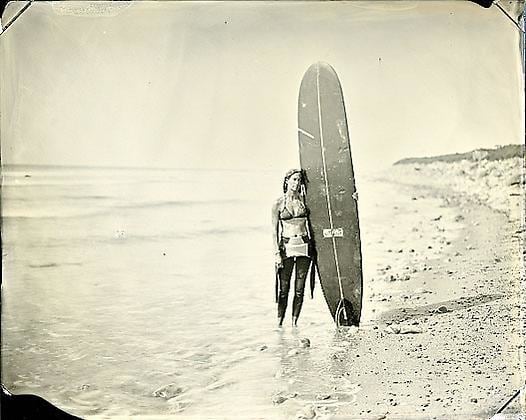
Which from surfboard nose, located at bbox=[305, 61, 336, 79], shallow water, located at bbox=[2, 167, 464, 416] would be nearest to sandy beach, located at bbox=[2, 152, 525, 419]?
shallow water, located at bbox=[2, 167, 464, 416]

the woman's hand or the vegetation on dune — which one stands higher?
the vegetation on dune

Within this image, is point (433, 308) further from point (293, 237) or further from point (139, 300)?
point (139, 300)

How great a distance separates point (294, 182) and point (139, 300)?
436mm

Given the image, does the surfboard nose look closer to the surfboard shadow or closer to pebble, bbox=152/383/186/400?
the surfboard shadow

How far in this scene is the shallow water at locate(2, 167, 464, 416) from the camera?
1.53m

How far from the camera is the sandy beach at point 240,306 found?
1529 millimetres

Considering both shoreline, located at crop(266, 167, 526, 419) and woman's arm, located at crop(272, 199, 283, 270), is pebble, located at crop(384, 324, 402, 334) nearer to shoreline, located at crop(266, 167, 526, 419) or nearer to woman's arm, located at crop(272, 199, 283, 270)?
shoreline, located at crop(266, 167, 526, 419)

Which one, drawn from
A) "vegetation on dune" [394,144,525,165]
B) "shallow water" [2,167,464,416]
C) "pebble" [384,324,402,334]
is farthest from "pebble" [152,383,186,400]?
"vegetation on dune" [394,144,525,165]

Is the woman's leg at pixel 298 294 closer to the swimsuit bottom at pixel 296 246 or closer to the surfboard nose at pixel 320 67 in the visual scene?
the swimsuit bottom at pixel 296 246

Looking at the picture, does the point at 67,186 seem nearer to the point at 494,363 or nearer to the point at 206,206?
the point at 206,206

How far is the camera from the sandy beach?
153 centimetres

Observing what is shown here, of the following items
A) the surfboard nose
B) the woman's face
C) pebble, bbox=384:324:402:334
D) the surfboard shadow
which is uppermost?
the surfboard nose

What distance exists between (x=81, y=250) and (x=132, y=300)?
0.52 ft

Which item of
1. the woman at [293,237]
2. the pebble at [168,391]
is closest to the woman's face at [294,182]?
the woman at [293,237]
